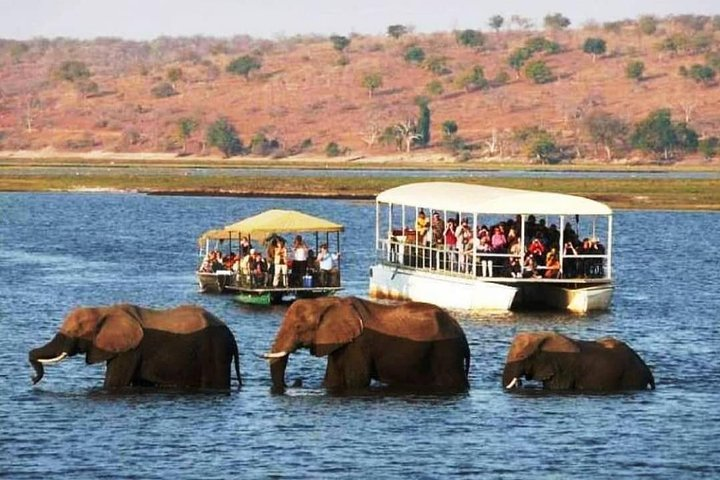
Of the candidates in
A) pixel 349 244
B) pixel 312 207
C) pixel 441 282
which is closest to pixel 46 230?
pixel 349 244

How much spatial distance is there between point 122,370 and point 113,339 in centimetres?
91

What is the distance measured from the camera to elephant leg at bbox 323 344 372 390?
124ft

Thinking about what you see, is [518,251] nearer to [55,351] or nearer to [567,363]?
[567,363]

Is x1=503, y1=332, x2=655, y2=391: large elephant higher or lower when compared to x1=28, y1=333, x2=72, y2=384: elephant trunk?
lower

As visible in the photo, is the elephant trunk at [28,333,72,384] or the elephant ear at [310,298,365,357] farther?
the elephant ear at [310,298,365,357]

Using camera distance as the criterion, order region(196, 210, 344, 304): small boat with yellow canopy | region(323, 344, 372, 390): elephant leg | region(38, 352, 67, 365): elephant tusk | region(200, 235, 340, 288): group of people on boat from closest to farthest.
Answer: region(38, 352, 67, 365): elephant tusk
region(323, 344, 372, 390): elephant leg
region(196, 210, 344, 304): small boat with yellow canopy
region(200, 235, 340, 288): group of people on boat

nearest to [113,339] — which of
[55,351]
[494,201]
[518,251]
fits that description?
[55,351]

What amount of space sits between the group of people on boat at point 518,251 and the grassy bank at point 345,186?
6620cm

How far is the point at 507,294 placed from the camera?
179 ft

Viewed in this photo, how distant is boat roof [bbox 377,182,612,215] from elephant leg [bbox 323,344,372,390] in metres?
17.2

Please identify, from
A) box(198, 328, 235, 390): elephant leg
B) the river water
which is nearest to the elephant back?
box(198, 328, 235, 390): elephant leg

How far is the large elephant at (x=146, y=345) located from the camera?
121 feet

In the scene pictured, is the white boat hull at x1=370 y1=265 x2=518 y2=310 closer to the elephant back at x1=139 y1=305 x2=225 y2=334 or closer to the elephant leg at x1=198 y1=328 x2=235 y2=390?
the elephant leg at x1=198 y1=328 x2=235 y2=390

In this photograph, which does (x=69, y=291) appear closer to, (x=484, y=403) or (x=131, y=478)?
(x=484, y=403)
